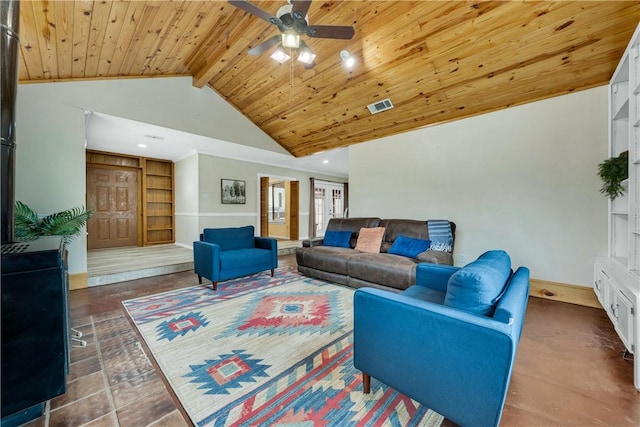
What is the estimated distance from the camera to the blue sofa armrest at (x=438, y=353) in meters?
1.06

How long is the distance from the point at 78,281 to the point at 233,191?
11.2 ft

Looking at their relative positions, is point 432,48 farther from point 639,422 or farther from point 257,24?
point 639,422

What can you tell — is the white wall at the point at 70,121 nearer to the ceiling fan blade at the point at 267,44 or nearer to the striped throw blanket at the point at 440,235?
the ceiling fan blade at the point at 267,44

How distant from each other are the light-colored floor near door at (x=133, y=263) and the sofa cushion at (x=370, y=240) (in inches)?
104

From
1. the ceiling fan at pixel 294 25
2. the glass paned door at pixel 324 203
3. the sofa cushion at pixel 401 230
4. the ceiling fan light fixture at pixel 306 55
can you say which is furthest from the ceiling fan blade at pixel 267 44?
the glass paned door at pixel 324 203

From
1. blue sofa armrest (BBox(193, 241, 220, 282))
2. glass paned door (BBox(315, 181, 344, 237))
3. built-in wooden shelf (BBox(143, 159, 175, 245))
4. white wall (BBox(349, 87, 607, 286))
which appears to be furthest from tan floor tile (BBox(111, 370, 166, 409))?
glass paned door (BBox(315, 181, 344, 237))

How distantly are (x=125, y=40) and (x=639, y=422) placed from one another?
5352mm

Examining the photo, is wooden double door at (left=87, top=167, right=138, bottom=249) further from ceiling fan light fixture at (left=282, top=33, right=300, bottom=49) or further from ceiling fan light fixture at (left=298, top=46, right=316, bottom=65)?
ceiling fan light fixture at (left=282, top=33, right=300, bottom=49)

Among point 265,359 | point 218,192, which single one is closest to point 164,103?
point 218,192

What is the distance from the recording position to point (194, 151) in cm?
575

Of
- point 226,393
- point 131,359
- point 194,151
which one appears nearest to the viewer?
point 226,393

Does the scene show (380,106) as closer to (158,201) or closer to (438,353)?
(438,353)

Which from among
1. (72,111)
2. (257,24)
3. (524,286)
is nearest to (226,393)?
(524,286)

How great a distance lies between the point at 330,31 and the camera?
2.29m
